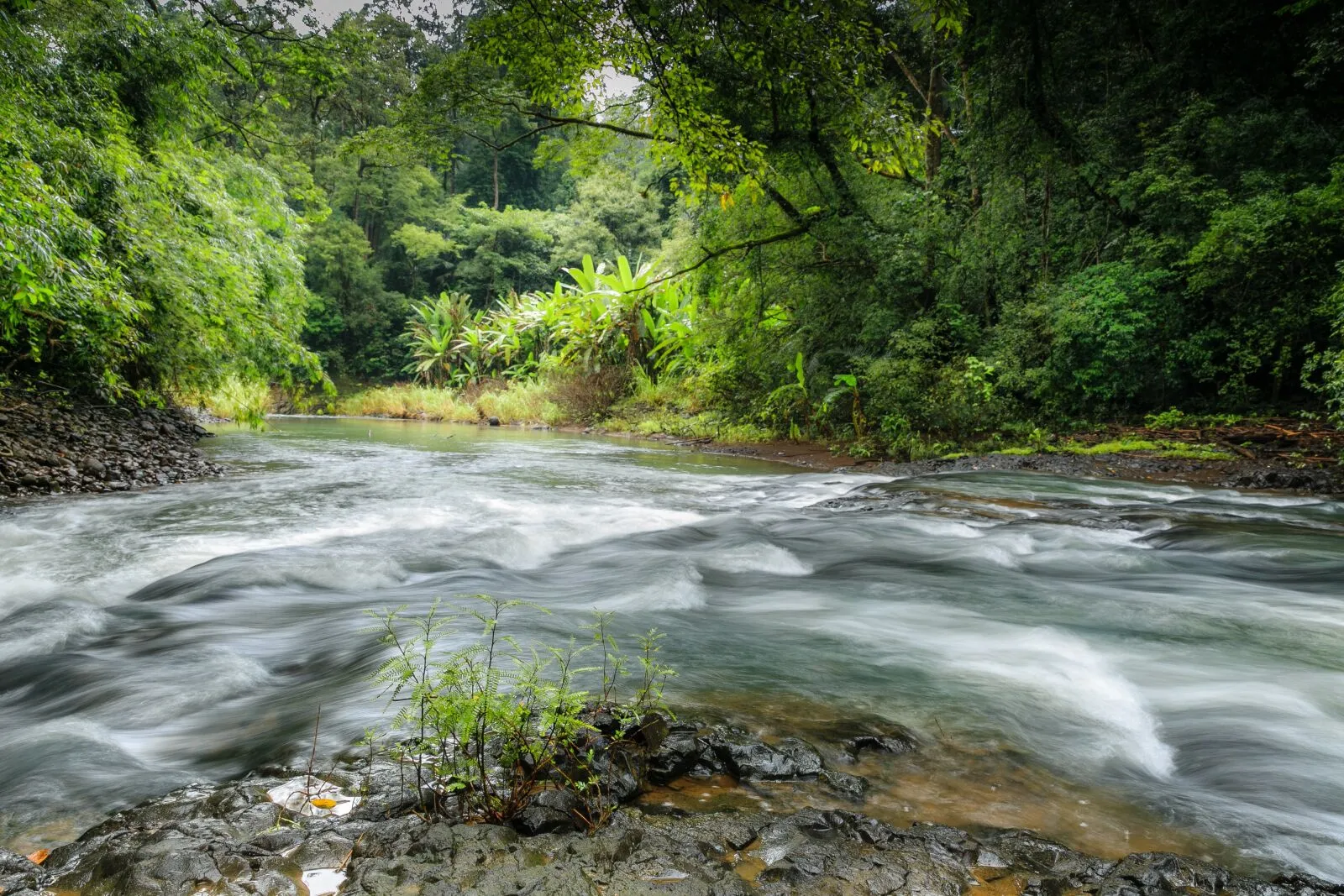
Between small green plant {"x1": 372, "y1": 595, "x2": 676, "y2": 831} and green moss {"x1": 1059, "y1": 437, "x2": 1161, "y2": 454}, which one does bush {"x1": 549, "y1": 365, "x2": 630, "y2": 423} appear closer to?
green moss {"x1": 1059, "y1": 437, "x2": 1161, "y2": 454}

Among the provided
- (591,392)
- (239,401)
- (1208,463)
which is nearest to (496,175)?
(591,392)

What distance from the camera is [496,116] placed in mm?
10109

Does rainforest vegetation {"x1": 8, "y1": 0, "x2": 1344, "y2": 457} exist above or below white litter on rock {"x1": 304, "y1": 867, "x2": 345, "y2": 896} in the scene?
above

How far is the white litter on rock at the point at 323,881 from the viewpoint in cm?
156

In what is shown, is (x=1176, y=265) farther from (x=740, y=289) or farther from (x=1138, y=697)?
(x=1138, y=697)

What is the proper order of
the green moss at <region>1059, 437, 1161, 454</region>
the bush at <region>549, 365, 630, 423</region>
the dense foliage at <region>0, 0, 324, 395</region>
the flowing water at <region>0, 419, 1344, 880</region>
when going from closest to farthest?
the flowing water at <region>0, 419, 1344, 880</region>, the dense foliage at <region>0, 0, 324, 395</region>, the green moss at <region>1059, 437, 1161, 454</region>, the bush at <region>549, 365, 630, 423</region>

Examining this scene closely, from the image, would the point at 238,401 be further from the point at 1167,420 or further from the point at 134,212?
the point at 1167,420

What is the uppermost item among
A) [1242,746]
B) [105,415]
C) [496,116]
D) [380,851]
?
[496,116]

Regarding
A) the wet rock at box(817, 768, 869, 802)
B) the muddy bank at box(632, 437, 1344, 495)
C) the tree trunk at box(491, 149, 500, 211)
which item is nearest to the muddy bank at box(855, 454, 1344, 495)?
the muddy bank at box(632, 437, 1344, 495)

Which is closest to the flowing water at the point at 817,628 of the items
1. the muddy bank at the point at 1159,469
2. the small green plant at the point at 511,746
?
the small green plant at the point at 511,746

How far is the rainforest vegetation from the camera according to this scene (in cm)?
782

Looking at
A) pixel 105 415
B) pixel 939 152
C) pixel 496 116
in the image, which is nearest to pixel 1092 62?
pixel 939 152

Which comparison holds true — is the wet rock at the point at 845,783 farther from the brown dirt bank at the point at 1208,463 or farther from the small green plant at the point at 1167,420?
the small green plant at the point at 1167,420

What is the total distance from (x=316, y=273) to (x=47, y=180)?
3081 cm
